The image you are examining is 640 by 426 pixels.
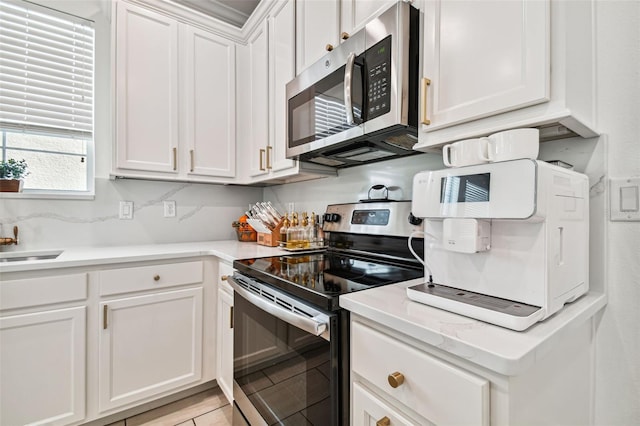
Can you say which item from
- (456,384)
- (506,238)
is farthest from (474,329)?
(506,238)

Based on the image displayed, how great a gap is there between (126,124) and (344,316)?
6.09 ft

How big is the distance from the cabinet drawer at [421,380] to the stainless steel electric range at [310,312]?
83 millimetres

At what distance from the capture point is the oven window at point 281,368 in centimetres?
88

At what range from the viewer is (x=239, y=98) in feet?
7.50

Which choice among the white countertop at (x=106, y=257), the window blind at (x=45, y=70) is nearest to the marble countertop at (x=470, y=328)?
the white countertop at (x=106, y=257)

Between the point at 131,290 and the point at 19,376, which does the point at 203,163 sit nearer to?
the point at 131,290

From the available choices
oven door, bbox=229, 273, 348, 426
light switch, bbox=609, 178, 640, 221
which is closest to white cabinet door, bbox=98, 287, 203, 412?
oven door, bbox=229, 273, 348, 426

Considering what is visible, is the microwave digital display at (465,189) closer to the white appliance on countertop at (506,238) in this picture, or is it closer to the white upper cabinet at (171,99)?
the white appliance on countertop at (506,238)

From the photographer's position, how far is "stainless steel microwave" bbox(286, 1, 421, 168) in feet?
3.46

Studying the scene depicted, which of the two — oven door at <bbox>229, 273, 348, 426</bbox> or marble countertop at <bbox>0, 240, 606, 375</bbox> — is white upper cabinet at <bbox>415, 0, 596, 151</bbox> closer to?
marble countertop at <bbox>0, 240, 606, 375</bbox>

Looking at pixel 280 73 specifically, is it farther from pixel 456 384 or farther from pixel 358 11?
pixel 456 384

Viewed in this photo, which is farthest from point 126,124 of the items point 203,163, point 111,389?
point 111,389

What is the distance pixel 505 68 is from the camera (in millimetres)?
781

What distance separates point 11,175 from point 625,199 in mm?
2822
